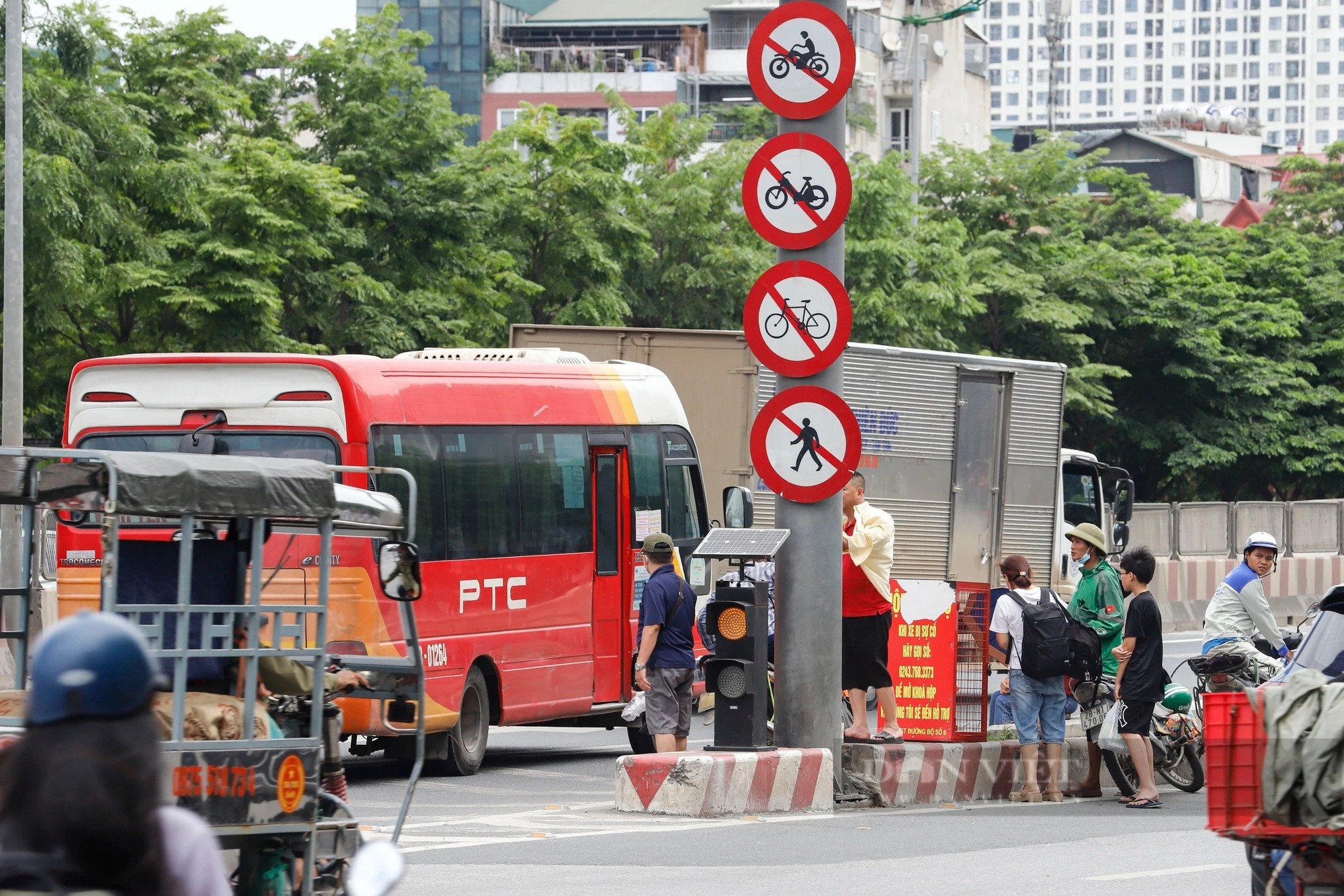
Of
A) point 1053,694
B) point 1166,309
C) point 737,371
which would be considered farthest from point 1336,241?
point 1053,694

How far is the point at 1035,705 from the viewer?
42.7 feet

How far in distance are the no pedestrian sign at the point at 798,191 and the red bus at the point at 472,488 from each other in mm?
3103

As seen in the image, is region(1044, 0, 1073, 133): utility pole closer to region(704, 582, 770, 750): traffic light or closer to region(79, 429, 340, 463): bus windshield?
region(79, 429, 340, 463): bus windshield

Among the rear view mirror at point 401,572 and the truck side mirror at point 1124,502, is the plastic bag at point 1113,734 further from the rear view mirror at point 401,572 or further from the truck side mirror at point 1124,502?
the truck side mirror at point 1124,502

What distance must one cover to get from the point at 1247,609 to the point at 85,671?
11.0 m

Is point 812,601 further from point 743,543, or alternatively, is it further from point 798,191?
point 798,191

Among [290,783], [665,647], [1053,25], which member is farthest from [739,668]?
[1053,25]

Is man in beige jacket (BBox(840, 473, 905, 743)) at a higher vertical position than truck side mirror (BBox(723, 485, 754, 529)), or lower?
lower

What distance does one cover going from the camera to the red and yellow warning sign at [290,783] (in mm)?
6938

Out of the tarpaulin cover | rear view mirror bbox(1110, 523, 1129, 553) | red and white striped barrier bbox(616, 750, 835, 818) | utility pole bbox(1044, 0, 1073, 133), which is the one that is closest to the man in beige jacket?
red and white striped barrier bbox(616, 750, 835, 818)

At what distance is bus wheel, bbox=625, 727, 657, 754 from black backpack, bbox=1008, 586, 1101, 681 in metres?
4.03

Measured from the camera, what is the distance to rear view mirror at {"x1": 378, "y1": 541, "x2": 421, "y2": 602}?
758 cm

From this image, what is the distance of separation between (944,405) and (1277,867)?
1451 centimetres

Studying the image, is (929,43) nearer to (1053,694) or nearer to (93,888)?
(1053,694)
